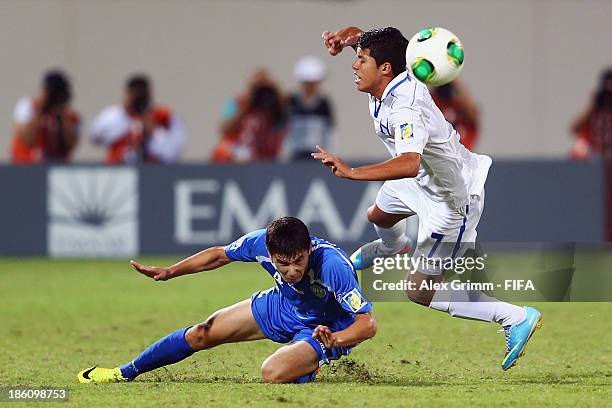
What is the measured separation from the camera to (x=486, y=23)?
68.3 feet

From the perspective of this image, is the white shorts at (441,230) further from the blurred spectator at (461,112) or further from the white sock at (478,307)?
the blurred spectator at (461,112)

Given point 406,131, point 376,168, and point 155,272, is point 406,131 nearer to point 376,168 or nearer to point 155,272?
point 376,168

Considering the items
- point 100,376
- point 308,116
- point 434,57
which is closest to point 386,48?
point 434,57

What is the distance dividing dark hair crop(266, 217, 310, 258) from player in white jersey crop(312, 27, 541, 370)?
0.41 m

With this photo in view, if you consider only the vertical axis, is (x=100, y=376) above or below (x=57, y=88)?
below

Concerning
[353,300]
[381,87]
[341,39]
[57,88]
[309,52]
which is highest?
[341,39]

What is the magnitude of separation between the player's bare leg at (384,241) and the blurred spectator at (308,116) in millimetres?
7162

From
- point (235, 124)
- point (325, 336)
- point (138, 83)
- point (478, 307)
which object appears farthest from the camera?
point (235, 124)

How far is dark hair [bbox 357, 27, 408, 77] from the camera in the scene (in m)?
8.03

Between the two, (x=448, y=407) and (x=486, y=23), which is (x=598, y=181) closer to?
(x=486, y=23)

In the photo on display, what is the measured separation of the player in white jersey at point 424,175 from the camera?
7.71 meters

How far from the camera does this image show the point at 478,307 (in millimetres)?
8203

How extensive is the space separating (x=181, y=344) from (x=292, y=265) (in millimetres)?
938

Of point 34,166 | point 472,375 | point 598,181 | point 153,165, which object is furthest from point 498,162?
point 472,375
